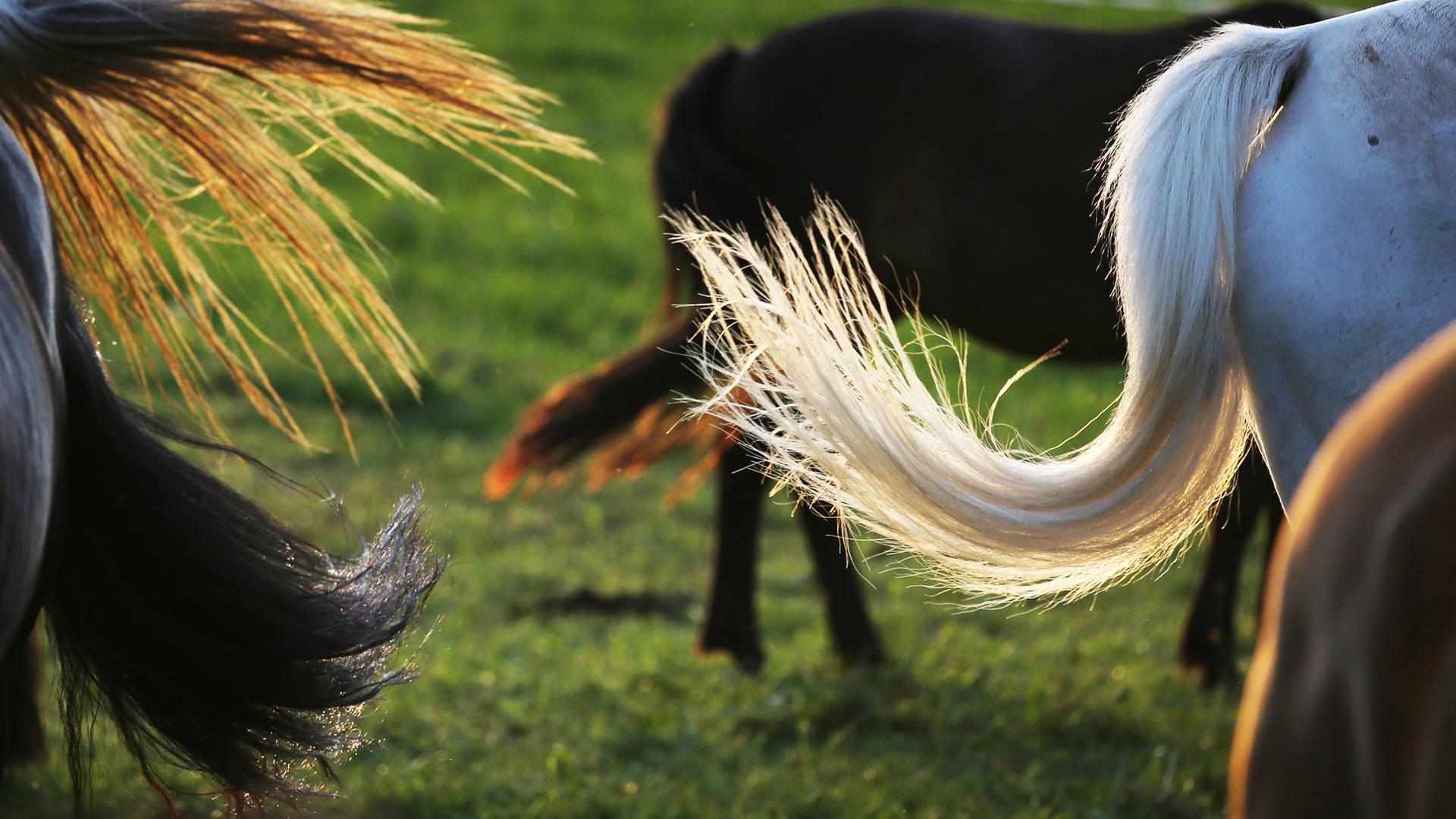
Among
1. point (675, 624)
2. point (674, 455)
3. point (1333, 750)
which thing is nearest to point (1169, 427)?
point (1333, 750)

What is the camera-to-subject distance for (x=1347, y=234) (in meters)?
1.63

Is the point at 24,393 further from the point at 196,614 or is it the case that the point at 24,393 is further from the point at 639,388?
the point at 639,388

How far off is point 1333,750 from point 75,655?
5.72ft

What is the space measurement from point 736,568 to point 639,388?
A: 0.66m

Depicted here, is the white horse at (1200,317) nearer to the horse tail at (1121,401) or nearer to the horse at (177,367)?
the horse tail at (1121,401)

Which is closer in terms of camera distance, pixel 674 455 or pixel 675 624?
pixel 675 624

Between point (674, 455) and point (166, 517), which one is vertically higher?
point (166, 517)

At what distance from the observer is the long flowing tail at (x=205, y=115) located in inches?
81.7

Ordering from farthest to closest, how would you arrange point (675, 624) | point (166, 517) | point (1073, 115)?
point (675, 624), point (1073, 115), point (166, 517)

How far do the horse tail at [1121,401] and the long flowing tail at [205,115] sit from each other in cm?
72

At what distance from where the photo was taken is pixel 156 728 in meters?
2.00

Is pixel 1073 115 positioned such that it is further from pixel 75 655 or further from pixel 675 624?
pixel 75 655

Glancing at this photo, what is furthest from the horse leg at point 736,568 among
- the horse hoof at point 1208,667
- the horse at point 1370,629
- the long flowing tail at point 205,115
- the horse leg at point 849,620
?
the horse at point 1370,629

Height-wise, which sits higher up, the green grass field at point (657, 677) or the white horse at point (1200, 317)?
the white horse at point (1200, 317)
